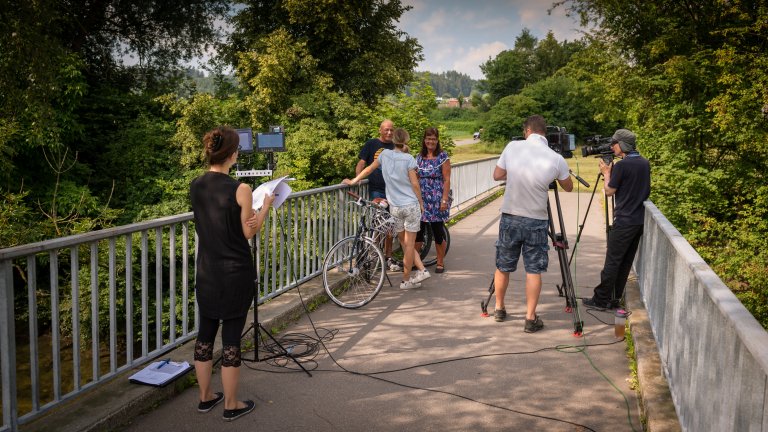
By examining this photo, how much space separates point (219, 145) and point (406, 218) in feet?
13.4

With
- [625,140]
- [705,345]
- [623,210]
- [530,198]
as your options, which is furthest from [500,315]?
[705,345]

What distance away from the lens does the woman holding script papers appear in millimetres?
4051

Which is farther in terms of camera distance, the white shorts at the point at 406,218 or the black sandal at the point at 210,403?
the white shorts at the point at 406,218

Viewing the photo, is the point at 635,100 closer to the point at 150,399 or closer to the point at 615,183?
the point at 615,183

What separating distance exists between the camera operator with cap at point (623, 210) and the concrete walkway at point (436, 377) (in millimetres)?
368

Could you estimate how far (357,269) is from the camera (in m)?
7.53

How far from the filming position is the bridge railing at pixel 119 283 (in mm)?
3684

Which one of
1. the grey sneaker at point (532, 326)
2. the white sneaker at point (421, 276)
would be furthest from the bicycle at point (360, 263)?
the grey sneaker at point (532, 326)

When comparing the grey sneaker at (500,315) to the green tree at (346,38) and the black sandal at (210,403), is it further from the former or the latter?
the green tree at (346,38)

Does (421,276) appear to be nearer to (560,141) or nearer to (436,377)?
(560,141)

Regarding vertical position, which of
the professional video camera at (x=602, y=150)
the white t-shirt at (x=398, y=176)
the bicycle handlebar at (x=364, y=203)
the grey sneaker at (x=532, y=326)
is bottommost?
the grey sneaker at (x=532, y=326)

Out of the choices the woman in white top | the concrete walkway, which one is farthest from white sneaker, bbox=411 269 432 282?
the concrete walkway

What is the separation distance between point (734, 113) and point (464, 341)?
1001 centimetres

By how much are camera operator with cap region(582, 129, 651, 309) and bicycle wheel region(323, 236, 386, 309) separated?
8.17 feet
